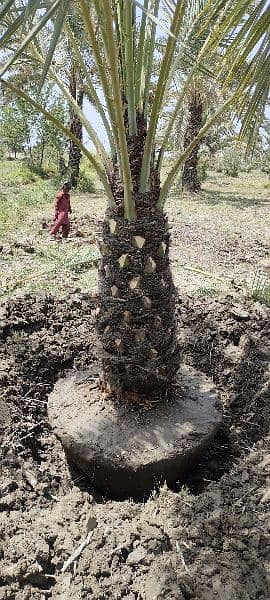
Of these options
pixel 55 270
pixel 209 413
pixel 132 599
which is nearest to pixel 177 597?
pixel 132 599

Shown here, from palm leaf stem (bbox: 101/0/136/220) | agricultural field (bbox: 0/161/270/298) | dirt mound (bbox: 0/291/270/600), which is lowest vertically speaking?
dirt mound (bbox: 0/291/270/600)

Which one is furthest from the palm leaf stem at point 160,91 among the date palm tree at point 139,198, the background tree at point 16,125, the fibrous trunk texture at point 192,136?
the background tree at point 16,125

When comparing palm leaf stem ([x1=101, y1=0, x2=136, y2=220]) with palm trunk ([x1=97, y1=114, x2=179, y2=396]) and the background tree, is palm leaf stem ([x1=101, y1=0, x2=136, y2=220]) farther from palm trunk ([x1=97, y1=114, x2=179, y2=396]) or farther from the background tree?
the background tree

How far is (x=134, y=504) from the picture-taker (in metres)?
2.60

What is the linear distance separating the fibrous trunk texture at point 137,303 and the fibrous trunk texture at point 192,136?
10734 mm

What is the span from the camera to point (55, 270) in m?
5.72

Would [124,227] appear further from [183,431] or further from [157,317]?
[183,431]

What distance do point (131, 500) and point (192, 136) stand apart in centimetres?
1258

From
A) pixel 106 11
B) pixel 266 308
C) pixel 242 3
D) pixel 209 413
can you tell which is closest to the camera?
pixel 106 11

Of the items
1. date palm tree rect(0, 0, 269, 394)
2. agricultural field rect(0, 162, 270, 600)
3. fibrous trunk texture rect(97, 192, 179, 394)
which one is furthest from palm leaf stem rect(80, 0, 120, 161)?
agricultural field rect(0, 162, 270, 600)

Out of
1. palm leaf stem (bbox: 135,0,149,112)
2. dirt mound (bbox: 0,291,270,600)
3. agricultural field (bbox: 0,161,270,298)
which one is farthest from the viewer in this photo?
agricultural field (bbox: 0,161,270,298)

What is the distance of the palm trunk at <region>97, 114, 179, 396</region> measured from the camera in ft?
9.58

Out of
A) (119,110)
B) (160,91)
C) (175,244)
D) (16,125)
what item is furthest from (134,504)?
(16,125)

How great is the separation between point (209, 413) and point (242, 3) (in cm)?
227
